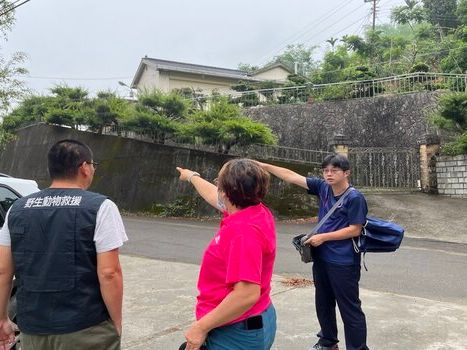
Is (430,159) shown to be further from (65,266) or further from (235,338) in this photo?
(65,266)

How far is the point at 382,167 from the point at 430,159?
5.56ft

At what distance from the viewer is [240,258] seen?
6.62 feet

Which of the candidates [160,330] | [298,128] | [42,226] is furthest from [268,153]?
[42,226]

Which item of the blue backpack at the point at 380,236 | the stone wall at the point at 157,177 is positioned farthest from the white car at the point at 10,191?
the stone wall at the point at 157,177

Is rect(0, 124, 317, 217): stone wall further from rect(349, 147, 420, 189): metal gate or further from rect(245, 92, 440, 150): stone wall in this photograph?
rect(245, 92, 440, 150): stone wall

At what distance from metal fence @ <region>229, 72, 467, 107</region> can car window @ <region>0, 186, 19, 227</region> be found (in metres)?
17.8

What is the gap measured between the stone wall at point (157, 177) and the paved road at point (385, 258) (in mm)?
1469

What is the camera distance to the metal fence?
62.1 ft

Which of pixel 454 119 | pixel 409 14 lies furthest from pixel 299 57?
pixel 454 119

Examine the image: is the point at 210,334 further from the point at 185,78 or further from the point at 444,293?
the point at 185,78

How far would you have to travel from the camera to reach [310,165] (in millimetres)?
15016

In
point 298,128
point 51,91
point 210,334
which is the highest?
point 51,91

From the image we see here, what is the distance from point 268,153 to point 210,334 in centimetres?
1443

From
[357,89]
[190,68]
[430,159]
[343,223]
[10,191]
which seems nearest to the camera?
[343,223]
